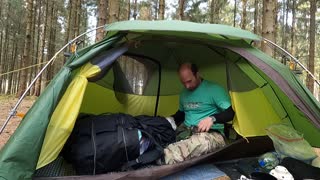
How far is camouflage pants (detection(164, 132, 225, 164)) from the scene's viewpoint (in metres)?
3.25

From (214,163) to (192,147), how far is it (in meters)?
0.47

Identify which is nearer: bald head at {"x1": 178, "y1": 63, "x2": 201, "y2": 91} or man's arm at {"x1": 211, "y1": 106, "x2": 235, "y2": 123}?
man's arm at {"x1": 211, "y1": 106, "x2": 235, "y2": 123}

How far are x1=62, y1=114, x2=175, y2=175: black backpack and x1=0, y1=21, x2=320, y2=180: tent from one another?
0.20 meters

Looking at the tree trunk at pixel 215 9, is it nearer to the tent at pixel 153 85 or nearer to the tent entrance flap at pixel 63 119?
the tent at pixel 153 85

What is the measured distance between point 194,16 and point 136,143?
1632 cm

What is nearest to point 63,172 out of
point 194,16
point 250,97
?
point 250,97

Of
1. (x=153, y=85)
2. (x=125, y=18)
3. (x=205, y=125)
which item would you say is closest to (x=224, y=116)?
(x=205, y=125)

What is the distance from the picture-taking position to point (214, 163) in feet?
12.1

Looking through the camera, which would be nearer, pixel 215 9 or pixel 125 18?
pixel 215 9

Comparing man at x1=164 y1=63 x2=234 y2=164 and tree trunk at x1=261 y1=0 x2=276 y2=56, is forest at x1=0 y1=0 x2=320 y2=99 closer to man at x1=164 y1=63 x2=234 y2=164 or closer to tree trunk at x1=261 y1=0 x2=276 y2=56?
tree trunk at x1=261 y1=0 x2=276 y2=56

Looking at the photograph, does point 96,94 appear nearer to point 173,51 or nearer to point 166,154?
point 173,51

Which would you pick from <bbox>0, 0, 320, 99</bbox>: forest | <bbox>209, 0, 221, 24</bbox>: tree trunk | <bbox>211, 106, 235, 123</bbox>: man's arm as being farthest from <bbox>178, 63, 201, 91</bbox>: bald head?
<bbox>209, 0, 221, 24</bbox>: tree trunk

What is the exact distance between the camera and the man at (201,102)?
364 cm

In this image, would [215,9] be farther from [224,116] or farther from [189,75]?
[224,116]
